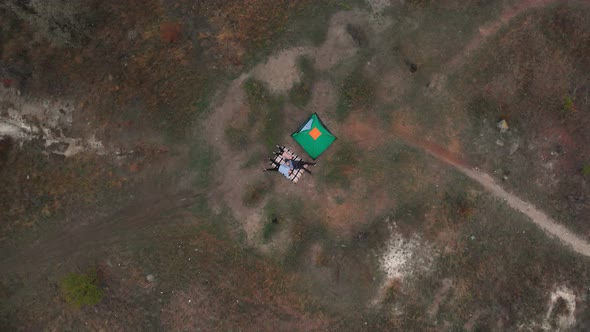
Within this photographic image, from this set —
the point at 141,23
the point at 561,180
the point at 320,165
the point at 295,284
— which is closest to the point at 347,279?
the point at 295,284

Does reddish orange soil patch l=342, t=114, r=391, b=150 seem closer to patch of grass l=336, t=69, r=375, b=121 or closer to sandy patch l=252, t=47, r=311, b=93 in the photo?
patch of grass l=336, t=69, r=375, b=121

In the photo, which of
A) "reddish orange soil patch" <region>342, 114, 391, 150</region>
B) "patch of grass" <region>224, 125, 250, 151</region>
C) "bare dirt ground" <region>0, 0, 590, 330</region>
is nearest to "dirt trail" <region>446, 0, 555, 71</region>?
"bare dirt ground" <region>0, 0, 590, 330</region>

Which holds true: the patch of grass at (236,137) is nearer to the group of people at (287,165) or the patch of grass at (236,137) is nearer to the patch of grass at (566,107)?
the group of people at (287,165)

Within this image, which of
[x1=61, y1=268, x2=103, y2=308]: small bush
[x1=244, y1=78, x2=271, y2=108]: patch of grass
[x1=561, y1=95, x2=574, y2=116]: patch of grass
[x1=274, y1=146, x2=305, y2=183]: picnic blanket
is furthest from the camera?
[x1=561, y1=95, x2=574, y2=116]: patch of grass

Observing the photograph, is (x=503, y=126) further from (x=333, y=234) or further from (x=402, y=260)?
(x=333, y=234)

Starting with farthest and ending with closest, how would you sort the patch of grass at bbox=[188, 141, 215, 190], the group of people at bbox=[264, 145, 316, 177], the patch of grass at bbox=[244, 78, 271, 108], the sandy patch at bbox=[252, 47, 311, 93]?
the sandy patch at bbox=[252, 47, 311, 93]
the patch of grass at bbox=[244, 78, 271, 108]
the patch of grass at bbox=[188, 141, 215, 190]
the group of people at bbox=[264, 145, 316, 177]
